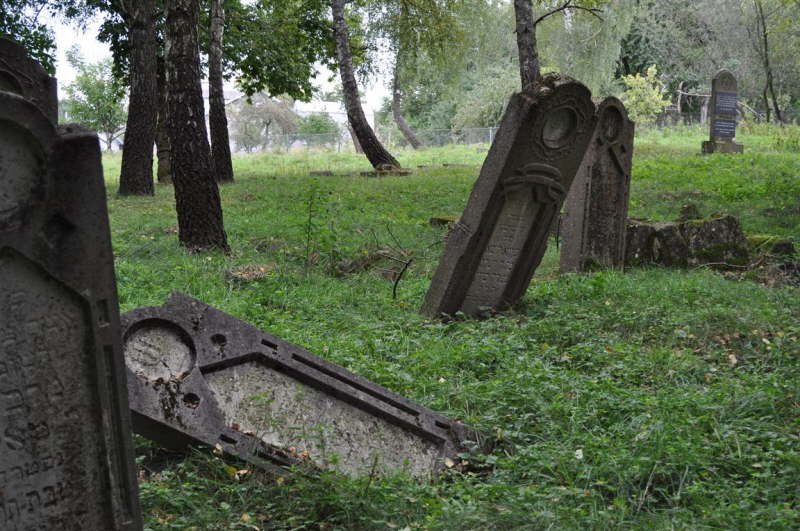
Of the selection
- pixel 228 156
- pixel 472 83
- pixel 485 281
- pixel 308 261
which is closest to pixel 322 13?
pixel 228 156

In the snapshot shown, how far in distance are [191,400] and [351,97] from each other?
1816 cm

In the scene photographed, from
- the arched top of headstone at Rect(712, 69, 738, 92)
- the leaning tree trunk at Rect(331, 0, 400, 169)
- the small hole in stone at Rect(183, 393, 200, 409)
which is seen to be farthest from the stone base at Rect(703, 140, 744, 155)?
the small hole in stone at Rect(183, 393, 200, 409)

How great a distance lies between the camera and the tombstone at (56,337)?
2873 millimetres

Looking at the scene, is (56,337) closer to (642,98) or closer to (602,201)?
(602,201)

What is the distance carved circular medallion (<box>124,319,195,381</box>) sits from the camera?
177 inches

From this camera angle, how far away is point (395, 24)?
24250 millimetres

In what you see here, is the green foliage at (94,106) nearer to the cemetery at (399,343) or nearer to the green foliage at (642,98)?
the green foliage at (642,98)

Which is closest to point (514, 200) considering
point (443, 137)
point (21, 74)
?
point (21, 74)

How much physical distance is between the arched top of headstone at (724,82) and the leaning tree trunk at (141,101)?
46.6 feet

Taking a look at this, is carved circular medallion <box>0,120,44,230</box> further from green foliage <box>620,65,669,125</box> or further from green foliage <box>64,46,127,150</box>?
green foliage <box>64,46,127,150</box>

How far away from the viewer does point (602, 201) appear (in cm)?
1039

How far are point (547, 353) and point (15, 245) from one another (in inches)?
176

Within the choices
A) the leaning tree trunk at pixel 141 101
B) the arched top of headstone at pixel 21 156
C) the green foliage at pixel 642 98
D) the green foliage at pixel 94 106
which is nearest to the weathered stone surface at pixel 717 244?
the arched top of headstone at pixel 21 156

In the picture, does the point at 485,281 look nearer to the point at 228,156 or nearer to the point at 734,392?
the point at 734,392
